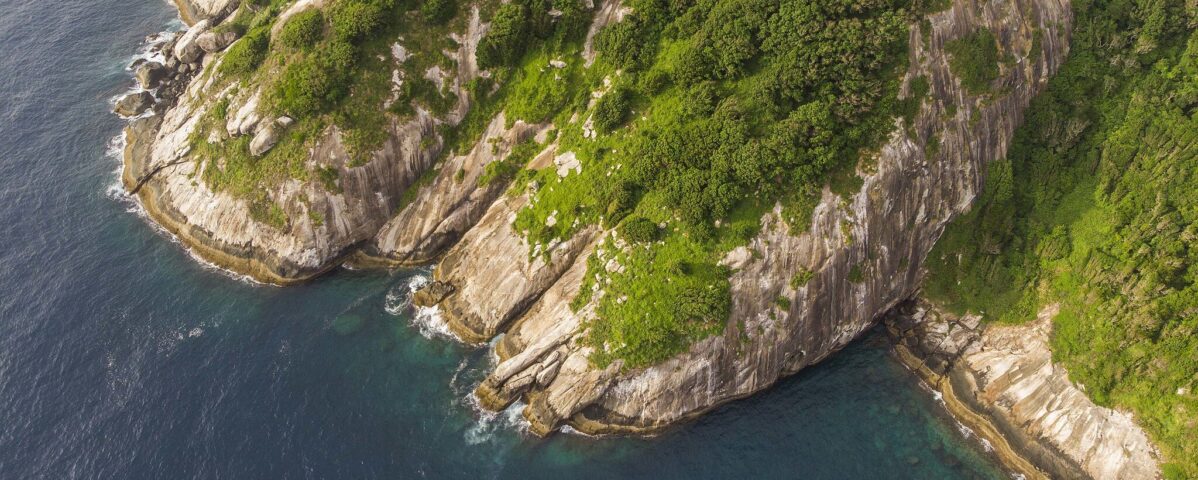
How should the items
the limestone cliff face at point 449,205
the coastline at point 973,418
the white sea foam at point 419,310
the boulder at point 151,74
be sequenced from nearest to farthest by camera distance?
the coastline at point 973,418 → the white sea foam at point 419,310 → the limestone cliff face at point 449,205 → the boulder at point 151,74

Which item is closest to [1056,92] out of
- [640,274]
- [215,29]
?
[640,274]

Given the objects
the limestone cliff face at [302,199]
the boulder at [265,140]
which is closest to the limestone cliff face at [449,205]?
the limestone cliff face at [302,199]

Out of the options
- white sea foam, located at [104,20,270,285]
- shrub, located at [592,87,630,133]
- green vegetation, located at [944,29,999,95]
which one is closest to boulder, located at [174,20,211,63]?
white sea foam, located at [104,20,270,285]

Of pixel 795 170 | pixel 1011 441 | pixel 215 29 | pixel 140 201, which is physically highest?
pixel 215 29

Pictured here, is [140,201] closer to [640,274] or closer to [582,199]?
[582,199]

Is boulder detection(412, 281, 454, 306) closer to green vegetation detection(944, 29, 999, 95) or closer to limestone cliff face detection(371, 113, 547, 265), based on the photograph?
limestone cliff face detection(371, 113, 547, 265)

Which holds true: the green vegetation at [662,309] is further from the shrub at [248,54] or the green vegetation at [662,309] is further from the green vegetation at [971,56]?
the shrub at [248,54]
